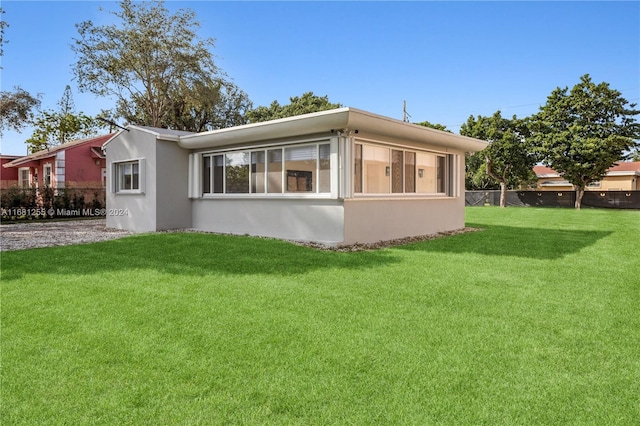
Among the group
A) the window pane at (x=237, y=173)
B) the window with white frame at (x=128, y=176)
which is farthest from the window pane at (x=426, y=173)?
the window with white frame at (x=128, y=176)

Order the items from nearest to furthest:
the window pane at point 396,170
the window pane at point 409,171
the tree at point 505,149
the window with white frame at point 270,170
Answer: the window with white frame at point 270,170 < the window pane at point 396,170 < the window pane at point 409,171 < the tree at point 505,149

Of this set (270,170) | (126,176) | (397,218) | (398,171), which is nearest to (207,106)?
(126,176)

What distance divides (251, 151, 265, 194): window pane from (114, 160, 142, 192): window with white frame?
3472mm

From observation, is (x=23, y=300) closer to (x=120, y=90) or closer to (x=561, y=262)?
(x=561, y=262)

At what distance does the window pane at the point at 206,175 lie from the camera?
36.2 feet

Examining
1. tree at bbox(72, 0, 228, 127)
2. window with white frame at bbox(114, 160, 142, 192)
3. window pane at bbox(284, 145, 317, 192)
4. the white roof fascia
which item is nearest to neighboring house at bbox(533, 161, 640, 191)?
the white roof fascia

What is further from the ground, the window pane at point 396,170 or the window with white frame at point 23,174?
the window with white frame at point 23,174

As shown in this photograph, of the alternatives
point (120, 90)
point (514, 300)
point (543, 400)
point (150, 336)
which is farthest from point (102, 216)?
point (543, 400)

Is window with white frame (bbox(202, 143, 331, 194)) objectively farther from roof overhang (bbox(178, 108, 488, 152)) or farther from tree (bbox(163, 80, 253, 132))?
tree (bbox(163, 80, 253, 132))

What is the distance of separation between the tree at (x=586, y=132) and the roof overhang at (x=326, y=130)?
16617mm

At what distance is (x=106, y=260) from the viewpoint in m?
6.44

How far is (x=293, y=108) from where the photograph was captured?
34.0m

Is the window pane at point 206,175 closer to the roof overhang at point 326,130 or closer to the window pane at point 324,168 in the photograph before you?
the roof overhang at point 326,130

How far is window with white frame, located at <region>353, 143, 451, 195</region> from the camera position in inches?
339
